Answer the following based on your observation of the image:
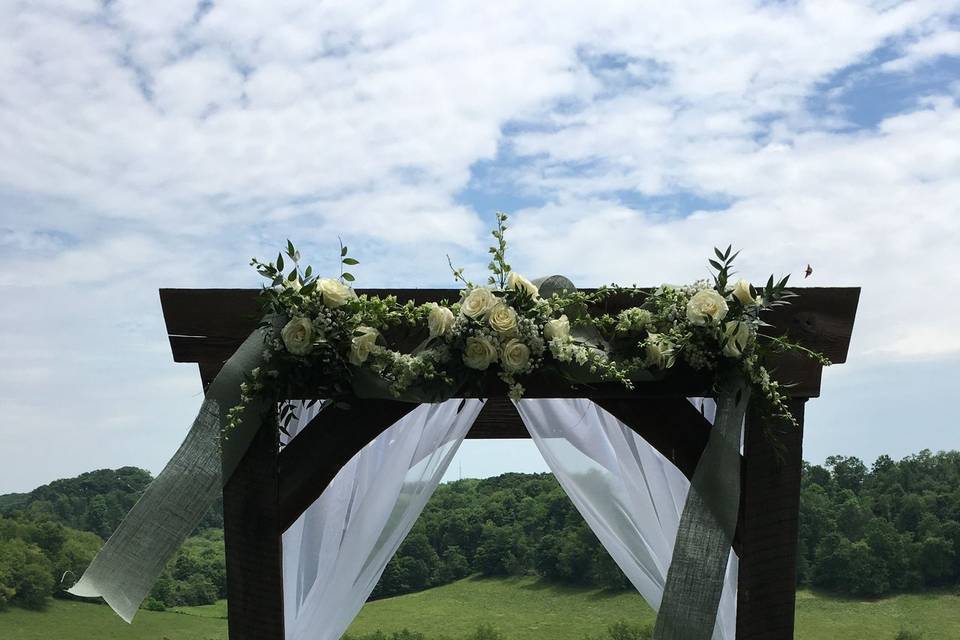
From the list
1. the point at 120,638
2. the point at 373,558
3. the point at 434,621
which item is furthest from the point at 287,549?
the point at 120,638

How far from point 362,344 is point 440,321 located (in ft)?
0.73

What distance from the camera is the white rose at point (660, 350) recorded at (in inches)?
98.0

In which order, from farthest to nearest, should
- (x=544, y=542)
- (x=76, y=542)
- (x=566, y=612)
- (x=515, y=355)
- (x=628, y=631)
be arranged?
1. (x=76, y=542)
2. (x=544, y=542)
3. (x=566, y=612)
4. (x=628, y=631)
5. (x=515, y=355)

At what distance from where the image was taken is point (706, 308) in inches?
98.7

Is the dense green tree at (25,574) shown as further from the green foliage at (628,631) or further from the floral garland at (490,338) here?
the floral garland at (490,338)

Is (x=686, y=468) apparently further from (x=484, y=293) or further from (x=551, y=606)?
(x=551, y=606)

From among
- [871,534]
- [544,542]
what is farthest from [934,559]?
[544,542]

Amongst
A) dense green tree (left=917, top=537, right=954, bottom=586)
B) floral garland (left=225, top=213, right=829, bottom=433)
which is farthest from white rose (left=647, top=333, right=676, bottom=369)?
dense green tree (left=917, top=537, right=954, bottom=586)

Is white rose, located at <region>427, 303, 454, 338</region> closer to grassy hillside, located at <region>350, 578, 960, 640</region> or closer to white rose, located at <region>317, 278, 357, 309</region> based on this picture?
white rose, located at <region>317, 278, 357, 309</region>

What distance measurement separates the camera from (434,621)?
17.8 feet

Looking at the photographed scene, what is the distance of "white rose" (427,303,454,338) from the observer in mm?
2482

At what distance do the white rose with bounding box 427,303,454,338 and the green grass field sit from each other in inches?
134

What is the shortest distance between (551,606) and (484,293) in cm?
356

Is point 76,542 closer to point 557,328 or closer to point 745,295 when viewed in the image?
point 557,328
